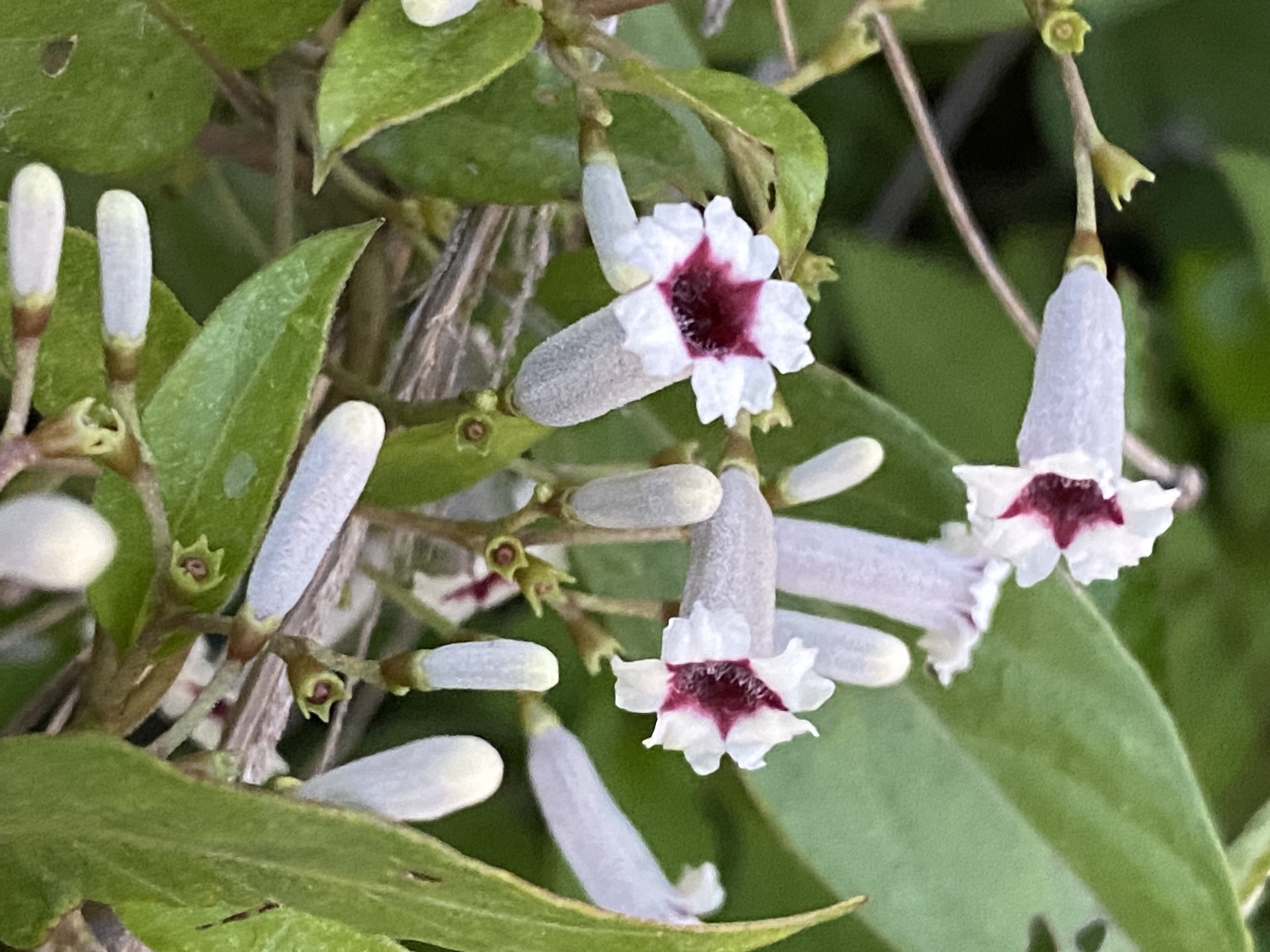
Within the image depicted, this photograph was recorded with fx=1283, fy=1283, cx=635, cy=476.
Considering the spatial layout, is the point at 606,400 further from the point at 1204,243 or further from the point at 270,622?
the point at 1204,243

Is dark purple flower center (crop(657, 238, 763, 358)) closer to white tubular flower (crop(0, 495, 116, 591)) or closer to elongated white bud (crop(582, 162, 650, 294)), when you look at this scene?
elongated white bud (crop(582, 162, 650, 294))

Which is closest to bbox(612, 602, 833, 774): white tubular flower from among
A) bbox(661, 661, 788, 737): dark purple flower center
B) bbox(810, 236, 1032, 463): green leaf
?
bbox(661, 661, 788, 737): dark purple flower center

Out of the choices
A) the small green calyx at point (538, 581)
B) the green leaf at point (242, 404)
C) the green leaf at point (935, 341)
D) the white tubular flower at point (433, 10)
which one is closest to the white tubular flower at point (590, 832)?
the small green calyx at point (538, 581)

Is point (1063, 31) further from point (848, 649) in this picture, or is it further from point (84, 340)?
point (84, 340)

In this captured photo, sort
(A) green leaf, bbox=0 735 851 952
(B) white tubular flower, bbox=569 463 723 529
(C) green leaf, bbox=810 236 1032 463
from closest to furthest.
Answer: (A) green leaf, bbox=0 735 851 952 < (B) white tubular flower, bbox=569 463 723 529 < (C) green leaf, bbox=810 236 1032 463

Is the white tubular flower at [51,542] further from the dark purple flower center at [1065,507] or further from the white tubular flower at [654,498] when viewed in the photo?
the dark purple flower center at [1065,507]

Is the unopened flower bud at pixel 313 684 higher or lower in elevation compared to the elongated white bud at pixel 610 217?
lower
